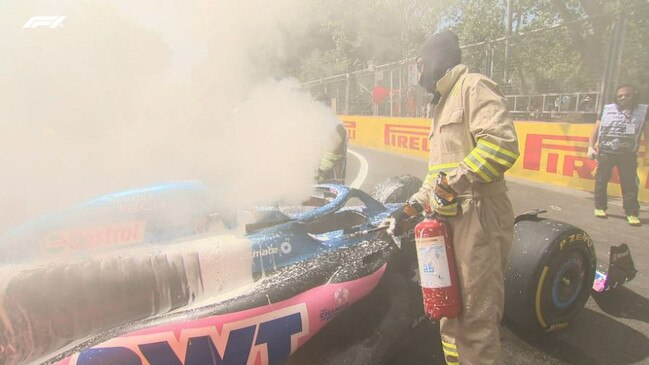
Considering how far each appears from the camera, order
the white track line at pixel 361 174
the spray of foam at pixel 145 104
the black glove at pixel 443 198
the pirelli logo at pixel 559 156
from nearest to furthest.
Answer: the black glove at pixel 443 198
the spray of foam at pixel 145 104
the pirelli logo at pixel 559 156
the white track line at pixel 361 174

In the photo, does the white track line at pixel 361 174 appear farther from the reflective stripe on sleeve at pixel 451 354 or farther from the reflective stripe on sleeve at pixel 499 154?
the reflective stripe on sleeve at pixel 499 154

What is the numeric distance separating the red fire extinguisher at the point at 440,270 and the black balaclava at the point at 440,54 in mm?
758

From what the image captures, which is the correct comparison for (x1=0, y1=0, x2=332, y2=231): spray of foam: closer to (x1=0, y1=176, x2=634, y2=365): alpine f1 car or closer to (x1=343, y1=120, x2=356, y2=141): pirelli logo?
(x1=0, y1=176, x2=634, y2=365): alpine f1 car

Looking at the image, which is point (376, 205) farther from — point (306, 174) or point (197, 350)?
point (197, 350)

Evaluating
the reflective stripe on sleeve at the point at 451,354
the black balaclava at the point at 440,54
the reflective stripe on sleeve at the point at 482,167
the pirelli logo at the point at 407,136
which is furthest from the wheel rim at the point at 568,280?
the pirelli logo at the point at 407,136

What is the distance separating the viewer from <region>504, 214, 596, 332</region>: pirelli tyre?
8.71 feet

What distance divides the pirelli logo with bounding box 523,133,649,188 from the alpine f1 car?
4563 mm

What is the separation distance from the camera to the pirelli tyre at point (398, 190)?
14.2ft

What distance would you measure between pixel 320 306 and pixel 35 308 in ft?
4.44

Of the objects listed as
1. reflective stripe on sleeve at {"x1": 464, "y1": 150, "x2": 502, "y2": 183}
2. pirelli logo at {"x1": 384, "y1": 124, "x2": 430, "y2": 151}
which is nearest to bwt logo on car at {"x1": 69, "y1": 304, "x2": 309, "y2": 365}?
reflective stripe on sleeve at {"x1": 464, "y1": 150, "x2": 502, "y2": 183}

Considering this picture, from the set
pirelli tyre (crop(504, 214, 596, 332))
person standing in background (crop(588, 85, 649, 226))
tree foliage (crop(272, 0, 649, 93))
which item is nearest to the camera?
pirelli tyre (crop(504, 214, 596, 332))

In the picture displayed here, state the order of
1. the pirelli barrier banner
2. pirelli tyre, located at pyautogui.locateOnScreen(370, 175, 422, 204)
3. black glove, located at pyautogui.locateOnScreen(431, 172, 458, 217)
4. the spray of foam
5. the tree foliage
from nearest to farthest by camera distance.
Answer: black glove, located at pyautogui.locateOnScreen(431, 172, 458, 217) < the spray of foam < pirelli tyre, located at pyautogui.locateOnScreen(370, 175, 422, 204) < the tree foliage < the pirelli barrier banner

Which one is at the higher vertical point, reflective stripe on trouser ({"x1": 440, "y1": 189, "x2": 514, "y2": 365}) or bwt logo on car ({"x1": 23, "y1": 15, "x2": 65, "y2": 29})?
bwt logo on car ({"x1": 23, "y1": 15, "x2": 65, "y2": 29})

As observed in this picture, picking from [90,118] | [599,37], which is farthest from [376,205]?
[599,37]
